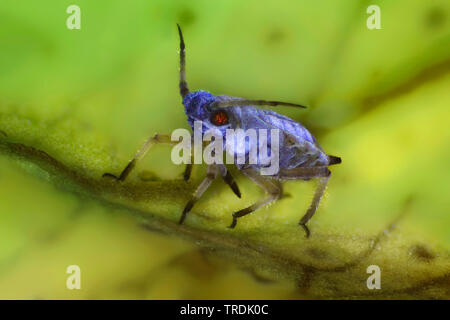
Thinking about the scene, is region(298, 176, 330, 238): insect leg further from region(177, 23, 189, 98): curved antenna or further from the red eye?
region(177, 23, 189, 98): curved antenna

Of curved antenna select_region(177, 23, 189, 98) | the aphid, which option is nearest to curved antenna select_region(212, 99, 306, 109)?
the aphid

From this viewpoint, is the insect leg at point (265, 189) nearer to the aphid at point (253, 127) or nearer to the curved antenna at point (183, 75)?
the aphid at point (253, 127)


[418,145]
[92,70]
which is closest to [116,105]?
[92,70]

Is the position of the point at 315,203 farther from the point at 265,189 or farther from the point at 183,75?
the point at 183,75

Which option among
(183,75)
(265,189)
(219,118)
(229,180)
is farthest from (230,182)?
(183,75)

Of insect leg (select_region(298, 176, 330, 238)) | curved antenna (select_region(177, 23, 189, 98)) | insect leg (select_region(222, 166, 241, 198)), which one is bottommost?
insect leg (select_region(298, 176, 330, 238))

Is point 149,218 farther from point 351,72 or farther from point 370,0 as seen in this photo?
point 370,0

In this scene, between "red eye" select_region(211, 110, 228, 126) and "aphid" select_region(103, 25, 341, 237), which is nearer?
"aphid" select_region(103, 25, 341, 237)
